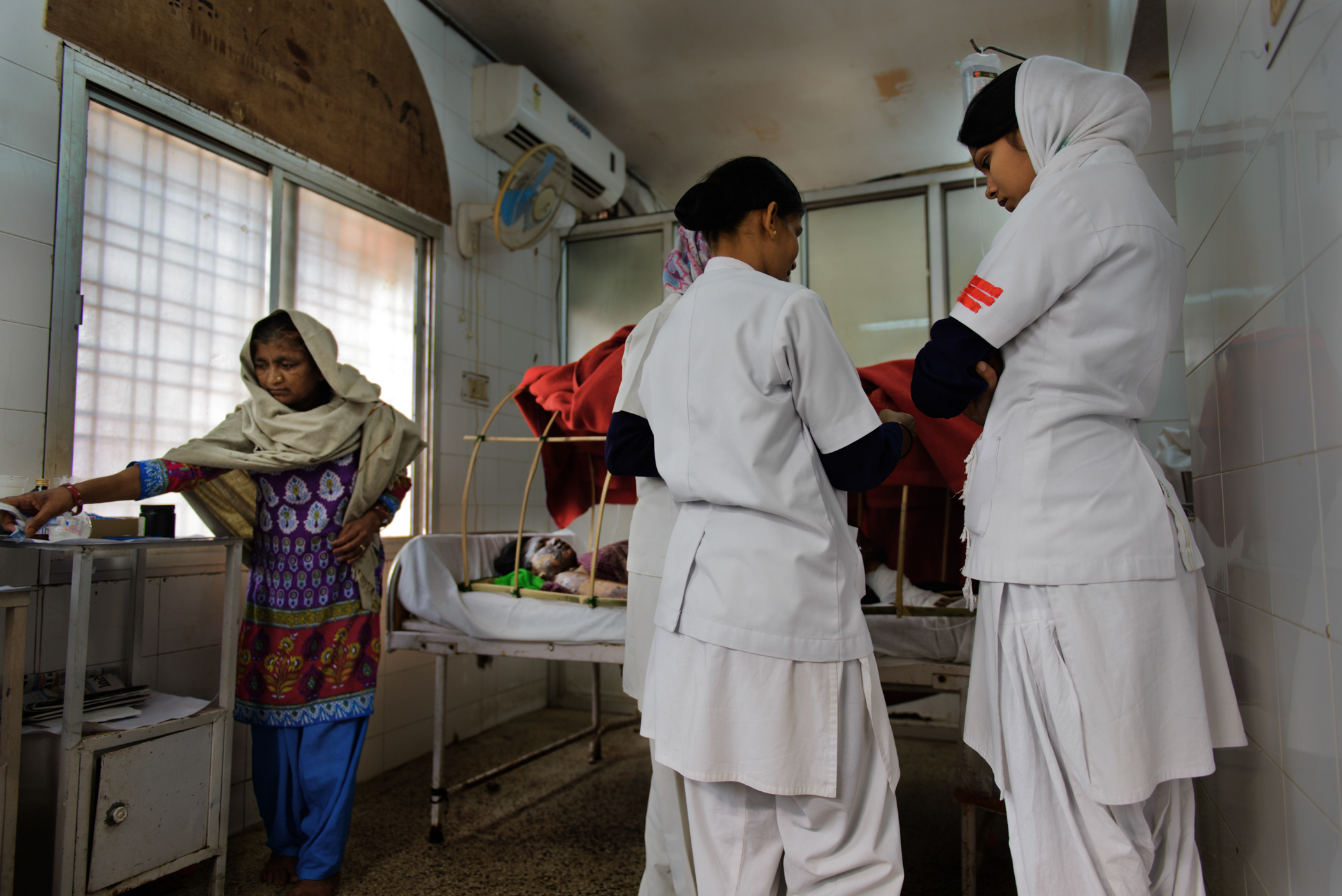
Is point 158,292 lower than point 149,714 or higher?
higher

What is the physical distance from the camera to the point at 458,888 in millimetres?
2088

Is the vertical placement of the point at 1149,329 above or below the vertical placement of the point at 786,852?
above

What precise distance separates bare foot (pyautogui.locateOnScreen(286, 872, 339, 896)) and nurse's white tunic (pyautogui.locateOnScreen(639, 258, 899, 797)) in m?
1.27

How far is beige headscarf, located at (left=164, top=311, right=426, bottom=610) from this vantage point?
1999 mm

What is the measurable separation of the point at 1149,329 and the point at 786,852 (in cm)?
94

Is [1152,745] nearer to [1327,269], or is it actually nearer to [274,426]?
[1327,269]

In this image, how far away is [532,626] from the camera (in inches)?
87.0

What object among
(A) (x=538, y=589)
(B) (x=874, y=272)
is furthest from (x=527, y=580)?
(B) (x=874, y=272)

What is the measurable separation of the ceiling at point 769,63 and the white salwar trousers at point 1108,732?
120 inches

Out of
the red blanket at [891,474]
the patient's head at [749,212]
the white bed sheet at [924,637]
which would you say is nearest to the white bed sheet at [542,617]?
the white bed sheet at [924,637]

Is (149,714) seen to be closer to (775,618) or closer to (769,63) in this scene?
(775,618)

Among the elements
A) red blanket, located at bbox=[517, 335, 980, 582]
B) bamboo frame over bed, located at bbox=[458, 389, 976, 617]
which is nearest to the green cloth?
bamboo frame over bed, located at bbox=[458, 389, 976, 617]

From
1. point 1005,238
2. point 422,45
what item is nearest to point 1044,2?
point 422,45

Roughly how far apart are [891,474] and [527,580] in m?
1.17
